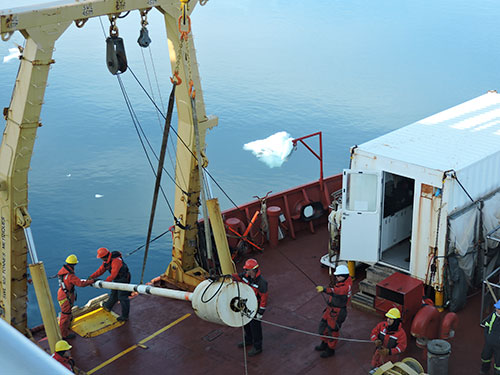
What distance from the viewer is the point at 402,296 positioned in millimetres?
8953

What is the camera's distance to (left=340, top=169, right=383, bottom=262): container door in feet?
32.9

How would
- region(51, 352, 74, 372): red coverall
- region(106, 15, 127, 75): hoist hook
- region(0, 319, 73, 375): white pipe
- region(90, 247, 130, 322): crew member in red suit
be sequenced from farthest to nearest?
region(90, 247, 130, 322): crew member in red suit
region(106, 15, 127, 75): hoist hook
region(51, 352, 74, 372): red coverall
region(0, 319, 73, 375): white pipe

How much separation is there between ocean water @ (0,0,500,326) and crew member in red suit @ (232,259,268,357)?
10.4 m

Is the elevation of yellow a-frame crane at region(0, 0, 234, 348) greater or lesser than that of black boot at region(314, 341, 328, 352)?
greater

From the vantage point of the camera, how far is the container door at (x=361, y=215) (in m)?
10.0

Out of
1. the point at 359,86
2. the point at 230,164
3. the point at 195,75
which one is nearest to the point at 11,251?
the point at 195,75

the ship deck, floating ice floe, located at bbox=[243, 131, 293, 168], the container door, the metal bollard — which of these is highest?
the container door

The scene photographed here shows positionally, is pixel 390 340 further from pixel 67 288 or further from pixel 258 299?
pixel 67 288

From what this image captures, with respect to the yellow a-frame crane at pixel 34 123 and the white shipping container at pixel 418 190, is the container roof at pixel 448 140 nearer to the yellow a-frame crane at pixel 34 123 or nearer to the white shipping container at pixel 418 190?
the white shipping container at pixel 418 190

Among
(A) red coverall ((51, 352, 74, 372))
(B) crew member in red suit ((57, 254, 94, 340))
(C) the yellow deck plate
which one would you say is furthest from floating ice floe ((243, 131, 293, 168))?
(A) red coverall ((51, 352, 74, 372))

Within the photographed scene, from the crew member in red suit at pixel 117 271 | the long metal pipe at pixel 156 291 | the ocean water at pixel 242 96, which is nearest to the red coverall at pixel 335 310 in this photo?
the long metal pipe at pixel 156 291

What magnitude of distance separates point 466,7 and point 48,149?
169 ft

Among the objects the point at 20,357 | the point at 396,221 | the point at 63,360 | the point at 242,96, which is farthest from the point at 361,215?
the point at 242,96

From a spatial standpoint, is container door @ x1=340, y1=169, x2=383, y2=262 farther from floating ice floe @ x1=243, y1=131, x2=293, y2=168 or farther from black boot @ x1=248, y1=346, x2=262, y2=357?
floating ice floe @ x1=243, y1=131, x2=293, y2=168
